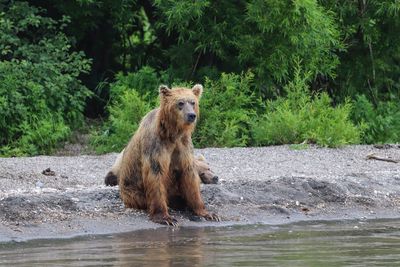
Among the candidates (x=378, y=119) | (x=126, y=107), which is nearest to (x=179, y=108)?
(x=126, y=107)

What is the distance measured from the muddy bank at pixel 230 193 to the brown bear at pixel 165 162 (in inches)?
6.2

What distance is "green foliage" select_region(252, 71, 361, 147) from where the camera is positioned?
14.4 metres

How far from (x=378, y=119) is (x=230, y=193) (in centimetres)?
663

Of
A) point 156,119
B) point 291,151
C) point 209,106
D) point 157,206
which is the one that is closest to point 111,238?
point 157,206

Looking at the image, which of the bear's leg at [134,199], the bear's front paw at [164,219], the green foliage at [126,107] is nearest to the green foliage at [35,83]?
the green foliage at [126,107]

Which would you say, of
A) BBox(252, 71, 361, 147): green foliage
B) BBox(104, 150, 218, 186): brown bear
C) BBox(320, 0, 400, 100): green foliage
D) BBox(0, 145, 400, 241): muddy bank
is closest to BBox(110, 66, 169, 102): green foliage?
BBox(252, 71, 361, 147): green foliage

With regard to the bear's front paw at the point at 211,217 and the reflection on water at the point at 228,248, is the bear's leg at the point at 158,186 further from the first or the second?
the bear's front paw at the point at 211,217

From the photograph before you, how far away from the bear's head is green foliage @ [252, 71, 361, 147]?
15.9 ft

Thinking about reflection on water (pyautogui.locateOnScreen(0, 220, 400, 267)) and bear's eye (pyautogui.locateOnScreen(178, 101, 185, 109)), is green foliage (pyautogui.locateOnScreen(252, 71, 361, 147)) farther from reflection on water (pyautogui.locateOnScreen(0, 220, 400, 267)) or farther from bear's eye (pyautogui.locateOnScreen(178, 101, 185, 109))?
bear's eye (pyautogui.locateOnScreen(178, 101, 185, 109))

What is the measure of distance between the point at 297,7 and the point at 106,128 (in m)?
3.28

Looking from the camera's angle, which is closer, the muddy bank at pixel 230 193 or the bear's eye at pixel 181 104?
the muddy bank at pixel 230 193

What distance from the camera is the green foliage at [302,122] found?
1435 cm

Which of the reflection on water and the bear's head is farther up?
the bear's head

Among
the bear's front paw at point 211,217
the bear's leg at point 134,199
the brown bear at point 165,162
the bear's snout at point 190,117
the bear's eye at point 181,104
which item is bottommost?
the bear's front paw at point 211,217
